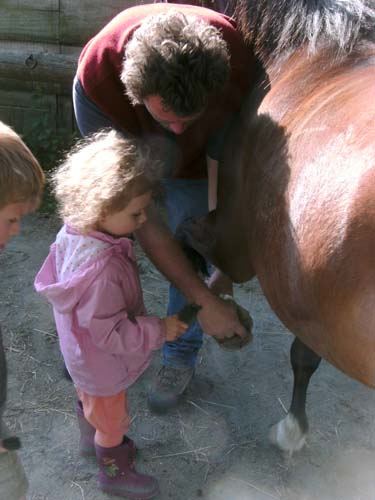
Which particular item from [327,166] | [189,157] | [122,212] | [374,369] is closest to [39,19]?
[189,157]

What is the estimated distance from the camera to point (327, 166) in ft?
4.80

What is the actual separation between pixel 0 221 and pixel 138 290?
0.47m

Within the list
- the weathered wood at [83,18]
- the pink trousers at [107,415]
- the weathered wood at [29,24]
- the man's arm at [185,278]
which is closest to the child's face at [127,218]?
the man's arm at [185,278]

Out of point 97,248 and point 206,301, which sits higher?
point 97,248

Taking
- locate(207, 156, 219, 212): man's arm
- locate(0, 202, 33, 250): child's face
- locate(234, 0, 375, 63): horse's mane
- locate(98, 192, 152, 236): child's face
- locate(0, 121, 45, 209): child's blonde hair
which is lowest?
locate(207, 156, 219, 212): man's arm

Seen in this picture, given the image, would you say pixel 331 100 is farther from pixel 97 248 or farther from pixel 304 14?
pixel 97 248

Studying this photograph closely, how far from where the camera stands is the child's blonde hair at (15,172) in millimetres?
1471

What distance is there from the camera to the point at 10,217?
1.55 m

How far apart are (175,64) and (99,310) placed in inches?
25.5

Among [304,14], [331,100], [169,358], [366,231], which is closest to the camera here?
[366,231]

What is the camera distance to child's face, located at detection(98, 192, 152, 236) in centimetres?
172

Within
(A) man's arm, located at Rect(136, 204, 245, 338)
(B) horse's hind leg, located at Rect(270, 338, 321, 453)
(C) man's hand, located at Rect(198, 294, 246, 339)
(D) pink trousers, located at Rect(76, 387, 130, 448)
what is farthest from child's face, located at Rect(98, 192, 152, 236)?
(B) horse's hind leg, located at Rect(270, 338, 321, 453)

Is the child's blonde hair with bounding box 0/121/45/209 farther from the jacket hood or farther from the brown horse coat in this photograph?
the brown horse coat

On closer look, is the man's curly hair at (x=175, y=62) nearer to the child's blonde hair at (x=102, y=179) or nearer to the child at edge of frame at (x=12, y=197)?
the child's blonde hair at (x=102, y=179)
